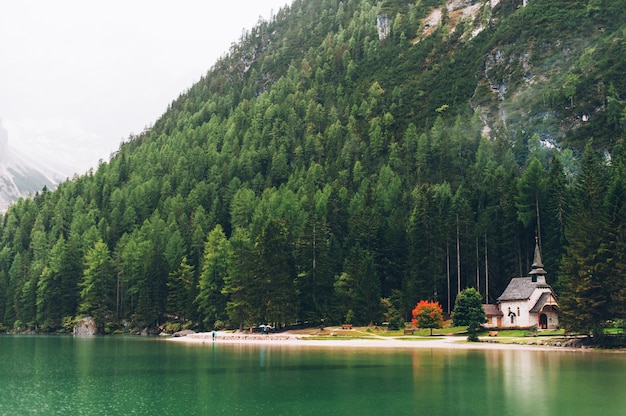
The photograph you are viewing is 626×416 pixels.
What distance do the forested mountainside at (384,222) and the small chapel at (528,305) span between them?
2.46 meters

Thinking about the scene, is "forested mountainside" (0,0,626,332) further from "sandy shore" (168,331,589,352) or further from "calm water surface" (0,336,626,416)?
"calm water surface" (0,336,626,416)

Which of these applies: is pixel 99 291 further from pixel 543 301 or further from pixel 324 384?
pixel 324 384

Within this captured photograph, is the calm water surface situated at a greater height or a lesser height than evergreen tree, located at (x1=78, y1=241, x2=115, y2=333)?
lesser

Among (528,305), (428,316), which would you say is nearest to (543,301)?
(528,305)

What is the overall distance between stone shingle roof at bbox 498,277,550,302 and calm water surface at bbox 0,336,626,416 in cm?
3052

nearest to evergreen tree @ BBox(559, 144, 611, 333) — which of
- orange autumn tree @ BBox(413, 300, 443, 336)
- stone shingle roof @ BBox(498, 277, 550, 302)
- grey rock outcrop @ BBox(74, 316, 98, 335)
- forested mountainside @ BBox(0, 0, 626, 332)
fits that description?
forested mountainside @ BBox(0, 0, 626, 332)

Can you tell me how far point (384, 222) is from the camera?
124 metres

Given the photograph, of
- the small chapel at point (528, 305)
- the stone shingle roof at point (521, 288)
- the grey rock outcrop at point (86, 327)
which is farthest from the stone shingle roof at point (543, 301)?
the grey rock outcrop at point (86, 327)

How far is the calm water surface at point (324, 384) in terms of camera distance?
36.0m

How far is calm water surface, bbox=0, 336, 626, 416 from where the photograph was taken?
3597 centimetres

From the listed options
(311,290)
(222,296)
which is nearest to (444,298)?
(311,290)

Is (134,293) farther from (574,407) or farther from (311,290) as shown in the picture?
(574,407)

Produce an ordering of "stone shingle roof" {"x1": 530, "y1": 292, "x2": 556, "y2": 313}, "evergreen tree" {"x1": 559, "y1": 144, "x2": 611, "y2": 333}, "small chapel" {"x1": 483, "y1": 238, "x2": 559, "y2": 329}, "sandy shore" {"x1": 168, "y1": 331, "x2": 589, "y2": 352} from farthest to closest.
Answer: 1. "small chapel" {"x1": 483, "y1": 238, "x2": 559, "y2": 329}
2. "stone shingle roof" {"x1": 530, "y1": 292, "x2": 556, "y2": 313}
3. "sandy shore" {"x1": 168, "y1": 331, "x2": 589, "y2": 352}
4. "evergreen tree" {"x1": 559, "y1": 144, "x2": 611, "y2": 333}

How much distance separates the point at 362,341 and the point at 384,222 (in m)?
38.8
